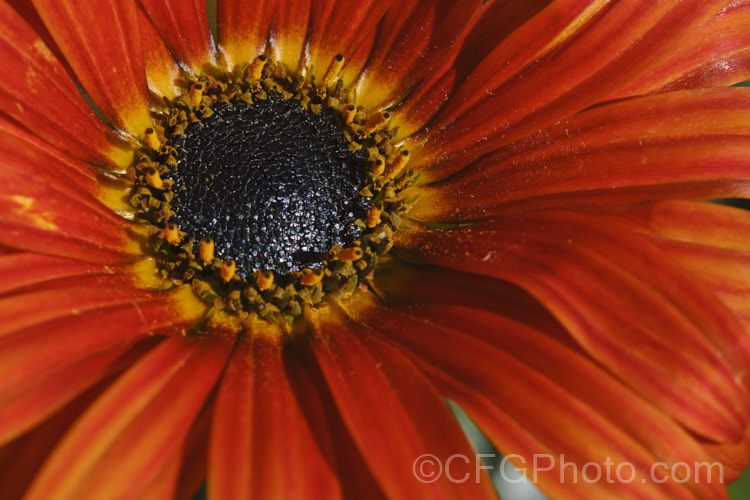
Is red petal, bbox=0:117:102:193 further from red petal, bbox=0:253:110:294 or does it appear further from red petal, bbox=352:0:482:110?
red petal, bbox=352:0:482:110

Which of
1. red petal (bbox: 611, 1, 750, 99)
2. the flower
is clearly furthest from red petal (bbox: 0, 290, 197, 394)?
red petal (bbox: 611, 1, 750, 99)

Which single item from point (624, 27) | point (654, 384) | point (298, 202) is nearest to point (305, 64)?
point (298, 202)

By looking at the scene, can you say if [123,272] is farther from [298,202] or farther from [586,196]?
[586,196]

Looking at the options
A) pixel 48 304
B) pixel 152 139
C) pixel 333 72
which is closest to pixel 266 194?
pixel 152 139

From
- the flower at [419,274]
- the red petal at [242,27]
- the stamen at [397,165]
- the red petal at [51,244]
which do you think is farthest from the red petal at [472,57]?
the red petal at [51,244]

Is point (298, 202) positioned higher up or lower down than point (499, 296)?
higher up
